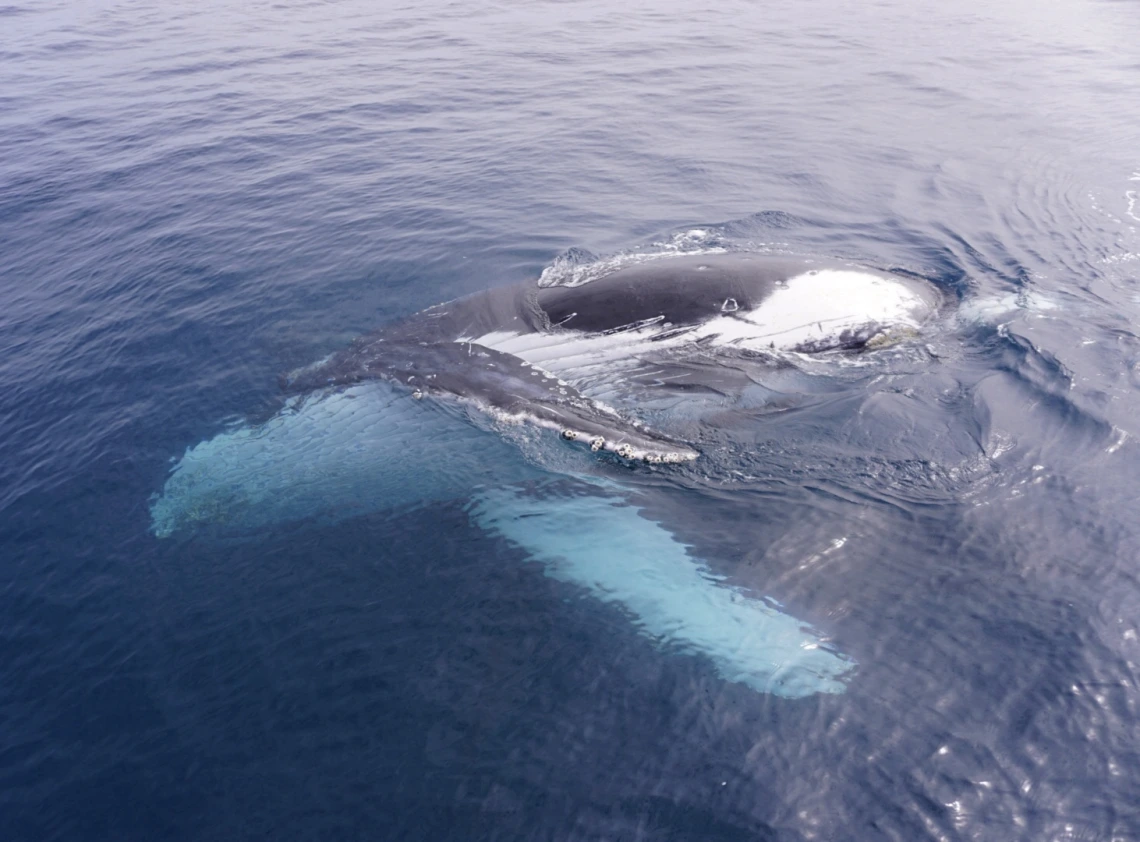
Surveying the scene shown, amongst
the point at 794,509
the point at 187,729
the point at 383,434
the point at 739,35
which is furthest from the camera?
the point at 739,35

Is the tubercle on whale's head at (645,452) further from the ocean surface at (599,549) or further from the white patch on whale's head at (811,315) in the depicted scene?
the white patch on whale's head at (811,315)

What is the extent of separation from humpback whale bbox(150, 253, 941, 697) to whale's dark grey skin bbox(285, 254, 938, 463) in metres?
0.03

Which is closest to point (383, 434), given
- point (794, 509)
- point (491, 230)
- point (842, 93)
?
point (794, 509)

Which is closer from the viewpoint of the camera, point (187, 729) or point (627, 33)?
point (187, 729)

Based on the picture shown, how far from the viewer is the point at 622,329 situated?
1278 centimetres

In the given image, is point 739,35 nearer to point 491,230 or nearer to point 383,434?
point 491,230

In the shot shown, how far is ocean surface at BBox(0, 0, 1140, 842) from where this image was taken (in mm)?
7543

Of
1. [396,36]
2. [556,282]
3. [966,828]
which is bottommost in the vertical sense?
[966,828]

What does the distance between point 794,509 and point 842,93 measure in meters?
26.0

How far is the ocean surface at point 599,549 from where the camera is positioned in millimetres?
7543

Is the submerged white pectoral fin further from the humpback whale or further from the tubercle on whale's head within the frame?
the tubercle on whale's head

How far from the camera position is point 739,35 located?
41000 millimetres

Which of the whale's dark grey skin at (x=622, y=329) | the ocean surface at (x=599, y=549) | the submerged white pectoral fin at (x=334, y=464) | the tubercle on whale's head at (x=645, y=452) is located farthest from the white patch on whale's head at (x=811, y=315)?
the submerged white pectoral fin at (x=334, y=464)

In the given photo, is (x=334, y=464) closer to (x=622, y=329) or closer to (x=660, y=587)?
(x=622, y=329)
